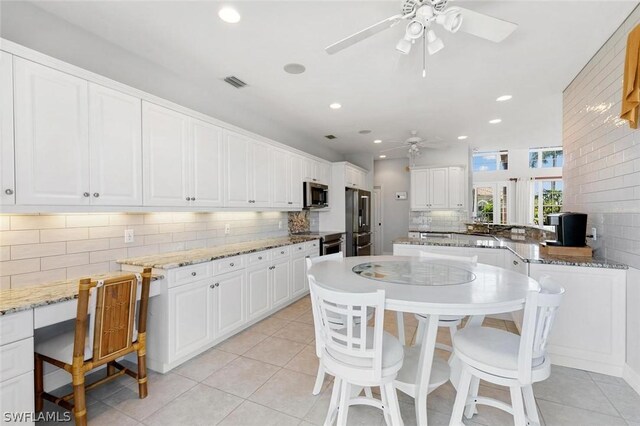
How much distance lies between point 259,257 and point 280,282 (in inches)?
22.7

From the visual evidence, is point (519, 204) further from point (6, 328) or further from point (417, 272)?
point (6, 328)

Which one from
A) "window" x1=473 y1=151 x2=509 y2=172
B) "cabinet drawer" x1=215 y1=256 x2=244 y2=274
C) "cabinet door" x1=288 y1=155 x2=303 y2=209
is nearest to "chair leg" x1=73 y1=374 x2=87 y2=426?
"cabinet drawer" x1=215 y1=256 x2=244 y2=274

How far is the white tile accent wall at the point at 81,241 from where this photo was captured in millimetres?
1920

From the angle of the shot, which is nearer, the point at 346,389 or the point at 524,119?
the point at 346,389

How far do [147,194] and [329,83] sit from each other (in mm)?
2130

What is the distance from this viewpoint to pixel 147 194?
243cm

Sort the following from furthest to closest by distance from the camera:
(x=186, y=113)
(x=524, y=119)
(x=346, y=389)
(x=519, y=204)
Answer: (x=519, y=204)
(x=524, y=119)
(x=186, y=113)
(x=346, y=389)

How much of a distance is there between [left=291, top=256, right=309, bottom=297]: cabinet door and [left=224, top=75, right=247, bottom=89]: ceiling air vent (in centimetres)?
227

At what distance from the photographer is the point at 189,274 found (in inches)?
98.0

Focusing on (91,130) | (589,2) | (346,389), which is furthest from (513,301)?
(91,130)

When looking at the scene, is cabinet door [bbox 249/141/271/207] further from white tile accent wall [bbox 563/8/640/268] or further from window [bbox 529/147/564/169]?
window [bbox 529/147/564/169]

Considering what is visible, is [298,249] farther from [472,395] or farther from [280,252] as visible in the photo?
[472,395]

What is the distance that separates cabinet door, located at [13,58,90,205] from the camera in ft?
5.70

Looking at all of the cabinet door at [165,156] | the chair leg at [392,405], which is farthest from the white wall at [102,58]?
the chair leg at [392,405]
